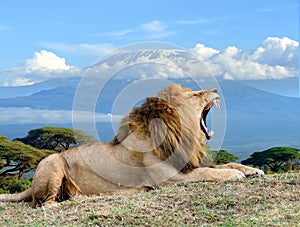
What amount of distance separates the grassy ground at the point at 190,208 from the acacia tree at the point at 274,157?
1178 centimetres

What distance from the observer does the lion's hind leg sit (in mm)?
6766

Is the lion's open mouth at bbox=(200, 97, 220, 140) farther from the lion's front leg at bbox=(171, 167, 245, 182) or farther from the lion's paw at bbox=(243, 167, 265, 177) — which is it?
the lion's paw at bbox=(243, 167, 265, 177)

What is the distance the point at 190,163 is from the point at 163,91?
95 centimetres

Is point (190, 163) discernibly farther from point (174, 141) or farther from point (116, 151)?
point (116, 151)

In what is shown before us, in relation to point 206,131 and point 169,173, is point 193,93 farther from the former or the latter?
point 169,173

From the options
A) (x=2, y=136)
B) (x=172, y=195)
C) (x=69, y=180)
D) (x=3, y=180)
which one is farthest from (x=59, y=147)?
(x=172, y=195)

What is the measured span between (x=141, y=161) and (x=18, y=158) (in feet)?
37.5

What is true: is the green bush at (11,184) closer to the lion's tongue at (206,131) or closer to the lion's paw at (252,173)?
the lion's tongue at (206,131)

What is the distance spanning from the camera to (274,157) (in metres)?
18.2

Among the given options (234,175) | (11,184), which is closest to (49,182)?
(234,175)

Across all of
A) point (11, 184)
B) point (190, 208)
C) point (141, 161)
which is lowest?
point (11, 184)

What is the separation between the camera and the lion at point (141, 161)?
6688 millimetres

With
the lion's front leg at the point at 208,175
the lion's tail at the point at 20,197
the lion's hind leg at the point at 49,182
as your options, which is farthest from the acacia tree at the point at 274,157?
the lion's hind leg at the point at 49,182

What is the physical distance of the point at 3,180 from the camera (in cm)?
1622
